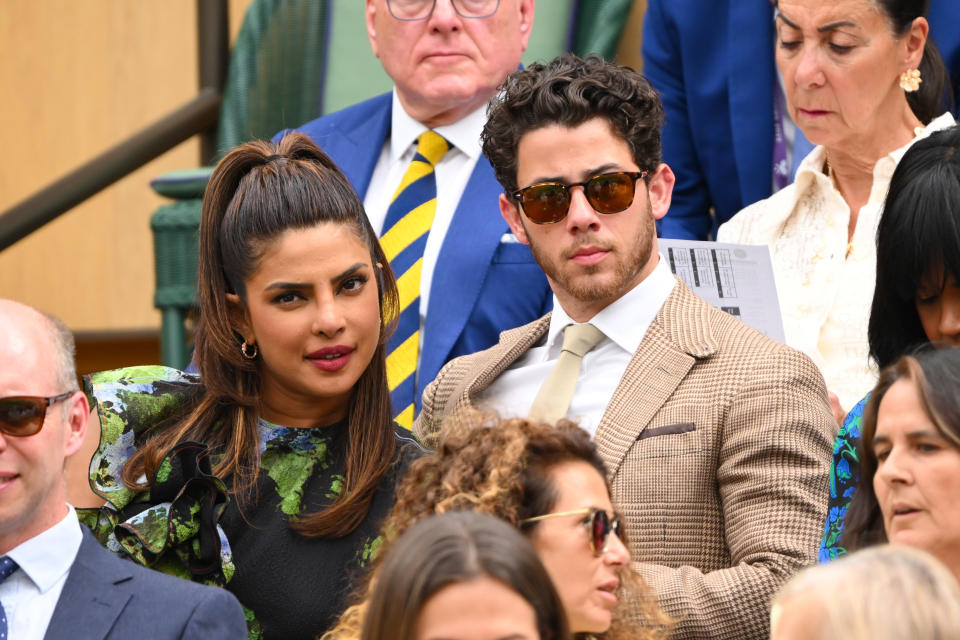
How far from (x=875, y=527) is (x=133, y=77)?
3964 mm

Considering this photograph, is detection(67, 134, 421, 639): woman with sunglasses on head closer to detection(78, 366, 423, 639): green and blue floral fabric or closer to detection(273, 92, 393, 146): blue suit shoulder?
detection(78, 366, 423, 639): green and blue floral fabric

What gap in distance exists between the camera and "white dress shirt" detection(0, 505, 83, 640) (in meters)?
2.24

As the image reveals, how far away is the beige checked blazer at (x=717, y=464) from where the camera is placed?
255cm

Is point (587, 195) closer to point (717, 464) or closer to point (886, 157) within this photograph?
point (717, 464)

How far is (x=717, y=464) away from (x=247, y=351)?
0.93 metres

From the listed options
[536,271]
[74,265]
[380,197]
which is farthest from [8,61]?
[536,271]

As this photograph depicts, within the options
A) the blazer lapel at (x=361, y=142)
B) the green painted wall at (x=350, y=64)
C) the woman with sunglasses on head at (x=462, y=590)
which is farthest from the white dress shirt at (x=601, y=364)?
the green painted wall at (x=350, y=64)

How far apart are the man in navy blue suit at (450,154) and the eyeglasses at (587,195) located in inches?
21.0

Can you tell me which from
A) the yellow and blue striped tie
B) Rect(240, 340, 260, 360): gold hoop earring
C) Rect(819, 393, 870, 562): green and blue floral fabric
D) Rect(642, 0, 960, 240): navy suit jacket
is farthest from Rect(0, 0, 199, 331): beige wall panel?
Rect(819, 393, 870, 562): green and blue floral fabric

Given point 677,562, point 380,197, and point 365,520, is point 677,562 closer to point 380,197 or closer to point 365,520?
point 365,520

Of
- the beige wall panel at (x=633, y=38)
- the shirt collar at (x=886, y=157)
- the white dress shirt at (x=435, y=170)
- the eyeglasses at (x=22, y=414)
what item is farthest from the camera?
the beige wall panel at (x=633, y=38)

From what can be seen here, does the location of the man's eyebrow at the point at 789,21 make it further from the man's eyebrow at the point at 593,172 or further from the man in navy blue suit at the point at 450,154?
the man in navy blue suit at the point at 450,154

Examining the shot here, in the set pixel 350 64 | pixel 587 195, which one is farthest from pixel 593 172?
pixel 350 64

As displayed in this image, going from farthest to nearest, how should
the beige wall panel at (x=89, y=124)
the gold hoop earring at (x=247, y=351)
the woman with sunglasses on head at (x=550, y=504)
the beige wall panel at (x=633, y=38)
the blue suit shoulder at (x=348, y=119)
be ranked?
1. the beige wall panel at (x=89, y=124)
2. the beige wall panel at (x=633, y=38)
3. the blue suit shoulder at (x=348, y=119)
4. the gold hoop earring at (x=247, y=351)
5. the woman with sunglasses on head at (x=550, y=504)
